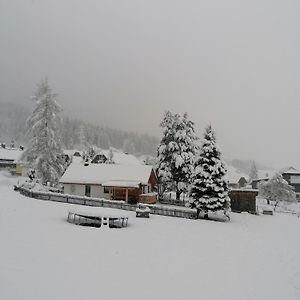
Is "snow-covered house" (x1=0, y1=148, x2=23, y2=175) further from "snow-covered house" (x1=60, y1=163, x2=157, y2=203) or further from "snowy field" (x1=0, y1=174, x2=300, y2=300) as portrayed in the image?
"snowy field" (x1=0, y1=174, x2=300, y2=300)

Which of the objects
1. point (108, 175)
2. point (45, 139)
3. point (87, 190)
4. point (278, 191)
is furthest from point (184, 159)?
point (278, 191)

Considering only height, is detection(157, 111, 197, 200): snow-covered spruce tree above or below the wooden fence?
above

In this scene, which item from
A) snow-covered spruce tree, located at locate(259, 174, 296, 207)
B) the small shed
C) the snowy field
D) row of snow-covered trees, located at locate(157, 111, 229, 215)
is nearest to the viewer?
the snowy field

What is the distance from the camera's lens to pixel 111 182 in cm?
4119

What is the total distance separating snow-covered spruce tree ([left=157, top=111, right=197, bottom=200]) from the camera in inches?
1780

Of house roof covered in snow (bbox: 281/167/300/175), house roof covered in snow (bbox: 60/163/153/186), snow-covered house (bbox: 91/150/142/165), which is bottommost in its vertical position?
house roof covered in snow (bbox: 60/163/153/186)

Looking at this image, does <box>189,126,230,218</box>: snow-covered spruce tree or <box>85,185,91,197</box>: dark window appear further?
<box>85,185,91,197</box>: dark window

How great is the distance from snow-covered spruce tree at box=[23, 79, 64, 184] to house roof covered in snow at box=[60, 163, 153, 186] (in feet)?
8.29

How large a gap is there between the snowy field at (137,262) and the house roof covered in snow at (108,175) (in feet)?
50.1

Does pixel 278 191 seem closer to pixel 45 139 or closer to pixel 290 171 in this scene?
pixel 290 171

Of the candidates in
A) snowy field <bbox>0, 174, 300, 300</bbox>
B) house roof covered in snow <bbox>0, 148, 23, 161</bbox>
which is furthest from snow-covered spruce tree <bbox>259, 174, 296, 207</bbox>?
house roof covered in snow <bbox>0, 148, 23, 161</bbox>

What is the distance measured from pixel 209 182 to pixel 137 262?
1863 centimetres

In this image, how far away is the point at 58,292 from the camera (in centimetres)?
1197

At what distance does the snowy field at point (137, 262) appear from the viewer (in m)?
12.8
